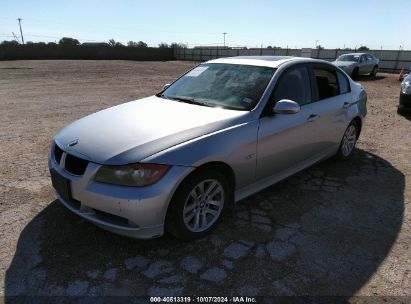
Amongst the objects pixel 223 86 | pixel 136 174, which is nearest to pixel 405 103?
pixel 223 86

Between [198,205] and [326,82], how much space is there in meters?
2.72

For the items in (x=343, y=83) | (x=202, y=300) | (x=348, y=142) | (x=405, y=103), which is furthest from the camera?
(x=405, y=103)

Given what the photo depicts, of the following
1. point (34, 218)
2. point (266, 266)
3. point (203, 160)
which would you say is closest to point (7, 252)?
point (34, 218)

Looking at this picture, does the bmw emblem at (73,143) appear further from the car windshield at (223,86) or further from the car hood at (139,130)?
the car windshield at (223,86)

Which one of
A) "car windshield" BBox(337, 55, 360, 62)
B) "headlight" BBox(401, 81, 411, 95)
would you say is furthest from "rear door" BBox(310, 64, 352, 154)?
"car windshield" BBox(337, 55, 360, 62)

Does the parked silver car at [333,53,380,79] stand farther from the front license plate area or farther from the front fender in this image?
the front license plate area

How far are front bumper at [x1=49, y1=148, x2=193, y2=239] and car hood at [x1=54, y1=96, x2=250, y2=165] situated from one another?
21cm

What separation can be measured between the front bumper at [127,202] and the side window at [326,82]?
2.53 meters

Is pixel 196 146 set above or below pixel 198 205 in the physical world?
above

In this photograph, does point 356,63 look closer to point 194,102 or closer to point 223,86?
point 223,86

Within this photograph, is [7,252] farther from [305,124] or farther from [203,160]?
[305,124]

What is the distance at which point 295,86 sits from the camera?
13.7 feet

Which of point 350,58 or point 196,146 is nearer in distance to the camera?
point 196,146

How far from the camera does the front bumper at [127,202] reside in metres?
2.79
